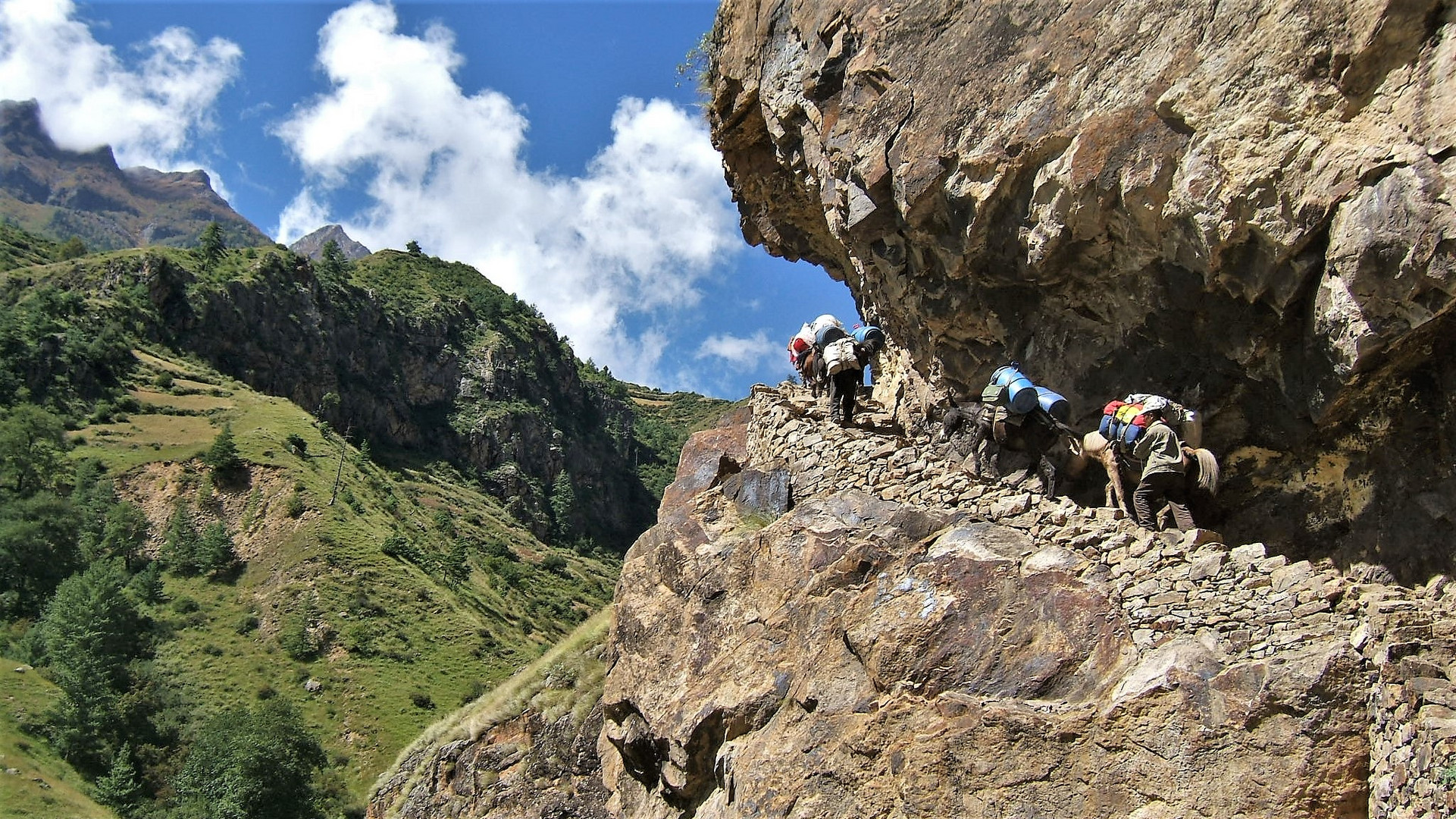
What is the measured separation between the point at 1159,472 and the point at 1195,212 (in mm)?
2883

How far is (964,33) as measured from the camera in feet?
40.8

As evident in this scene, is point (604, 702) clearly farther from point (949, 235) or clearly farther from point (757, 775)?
point (949, 235)

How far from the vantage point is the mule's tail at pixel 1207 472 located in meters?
10.2

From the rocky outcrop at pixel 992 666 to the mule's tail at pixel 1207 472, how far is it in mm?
1314

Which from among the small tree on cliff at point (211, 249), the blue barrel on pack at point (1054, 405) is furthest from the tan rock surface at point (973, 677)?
the small tree on cliff at point (211, 249)

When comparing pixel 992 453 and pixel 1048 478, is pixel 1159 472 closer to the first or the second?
pixel 1048 478

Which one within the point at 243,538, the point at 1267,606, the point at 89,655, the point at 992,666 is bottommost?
the point at 992,666

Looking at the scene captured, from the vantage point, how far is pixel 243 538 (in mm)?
65875

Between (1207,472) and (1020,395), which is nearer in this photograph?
(1207,472)

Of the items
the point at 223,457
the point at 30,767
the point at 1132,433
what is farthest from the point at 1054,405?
the point at 223,457

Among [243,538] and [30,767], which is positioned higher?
[243,538]

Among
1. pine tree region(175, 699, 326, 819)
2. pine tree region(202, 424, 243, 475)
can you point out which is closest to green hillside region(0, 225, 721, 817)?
pine tree region(175, 699, 326, 819)

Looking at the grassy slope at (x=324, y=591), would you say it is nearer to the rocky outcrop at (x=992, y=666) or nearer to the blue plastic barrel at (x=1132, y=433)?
the rocky outcrop at (x=992, y=666)

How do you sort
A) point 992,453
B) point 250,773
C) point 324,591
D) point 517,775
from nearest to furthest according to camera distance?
point 992,453 < point 517,775 < point 250,773 < point 324,591
